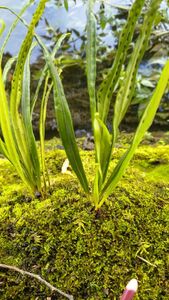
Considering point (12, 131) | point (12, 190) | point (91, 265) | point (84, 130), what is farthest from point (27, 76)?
point (84, 130)

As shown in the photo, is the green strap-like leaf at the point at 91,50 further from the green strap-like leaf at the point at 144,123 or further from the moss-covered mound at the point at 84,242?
the moss-covered mound at the point at 84,242

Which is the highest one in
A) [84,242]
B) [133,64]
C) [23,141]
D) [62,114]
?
[133,64]

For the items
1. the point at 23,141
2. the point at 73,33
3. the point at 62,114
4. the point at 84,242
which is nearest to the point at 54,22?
the point at 73,33

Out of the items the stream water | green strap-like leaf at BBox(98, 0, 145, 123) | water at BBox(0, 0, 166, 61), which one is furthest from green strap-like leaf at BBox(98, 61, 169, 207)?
water at BBox(0, 0, 166, 61)

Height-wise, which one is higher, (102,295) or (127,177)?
(127,177)

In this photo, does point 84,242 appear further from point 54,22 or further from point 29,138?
point 54,22

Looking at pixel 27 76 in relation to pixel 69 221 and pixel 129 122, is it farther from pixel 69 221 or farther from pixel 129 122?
pixel 129 122
